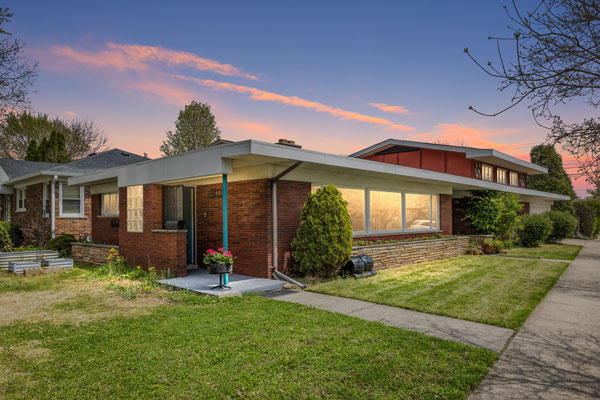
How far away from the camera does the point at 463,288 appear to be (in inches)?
313

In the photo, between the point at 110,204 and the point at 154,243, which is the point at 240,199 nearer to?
the point at 154,243

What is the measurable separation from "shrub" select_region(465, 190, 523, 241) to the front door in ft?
41.1

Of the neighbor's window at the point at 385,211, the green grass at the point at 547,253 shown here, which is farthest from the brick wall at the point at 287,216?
the green grass at the point at 547,253

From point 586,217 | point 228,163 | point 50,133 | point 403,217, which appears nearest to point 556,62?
point 228,163

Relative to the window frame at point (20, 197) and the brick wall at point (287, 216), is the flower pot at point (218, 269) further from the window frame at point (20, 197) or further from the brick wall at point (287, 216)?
the window frame at point (20, 197)

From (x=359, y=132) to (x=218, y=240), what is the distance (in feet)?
38.3

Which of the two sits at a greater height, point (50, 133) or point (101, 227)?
point (50, 133)

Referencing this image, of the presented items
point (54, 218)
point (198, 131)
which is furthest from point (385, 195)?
point (198, 131)

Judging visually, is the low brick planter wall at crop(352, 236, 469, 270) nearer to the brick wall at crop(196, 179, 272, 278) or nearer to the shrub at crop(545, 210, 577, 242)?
the brick wall at crop(196, 179, 272, 278)

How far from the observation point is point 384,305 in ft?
21.4

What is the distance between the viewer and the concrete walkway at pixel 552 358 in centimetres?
333

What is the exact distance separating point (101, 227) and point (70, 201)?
120 inches

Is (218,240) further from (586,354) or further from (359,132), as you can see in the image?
(359,132)

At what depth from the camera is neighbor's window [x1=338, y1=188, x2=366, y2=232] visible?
11.0 meters
